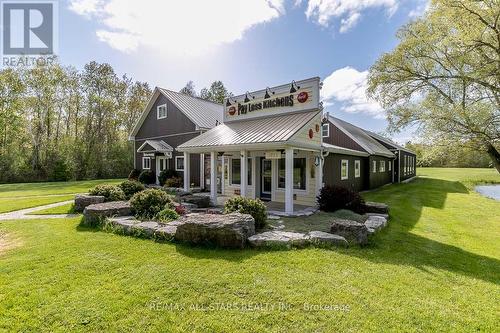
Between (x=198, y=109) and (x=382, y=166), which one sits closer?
(x=198, y=109)

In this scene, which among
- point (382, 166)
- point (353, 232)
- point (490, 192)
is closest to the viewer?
point (353, 232)

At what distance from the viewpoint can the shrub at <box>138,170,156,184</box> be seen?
1845 cm

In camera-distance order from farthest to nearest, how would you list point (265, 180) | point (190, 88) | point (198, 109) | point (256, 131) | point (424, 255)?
point (190, 88) < point (198, 109) < point (265, 180) < point (256, 131) < point (424, 255)

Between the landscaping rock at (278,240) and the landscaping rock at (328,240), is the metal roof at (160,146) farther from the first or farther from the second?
the landscaping rock at (328,240)

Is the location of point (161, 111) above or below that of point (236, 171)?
above

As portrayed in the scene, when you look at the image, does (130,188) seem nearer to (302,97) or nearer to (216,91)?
(302,97)

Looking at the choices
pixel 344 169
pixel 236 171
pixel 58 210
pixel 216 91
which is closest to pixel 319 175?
pixel 344 169

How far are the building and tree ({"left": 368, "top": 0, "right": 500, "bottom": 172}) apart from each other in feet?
12.0

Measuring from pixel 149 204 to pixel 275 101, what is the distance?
22.9 feet

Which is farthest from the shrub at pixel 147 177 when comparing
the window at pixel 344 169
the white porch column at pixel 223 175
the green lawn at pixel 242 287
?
the window at pixel 344 169

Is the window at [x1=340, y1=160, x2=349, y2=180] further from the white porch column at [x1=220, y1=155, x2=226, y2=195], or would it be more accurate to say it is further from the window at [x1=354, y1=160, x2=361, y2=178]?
the white porch column at [x1=220, y1=155, x2=226, y2=195]

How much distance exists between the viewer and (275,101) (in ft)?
38.5

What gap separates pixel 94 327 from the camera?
3.01 metres

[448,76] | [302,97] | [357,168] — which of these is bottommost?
[357,168]
